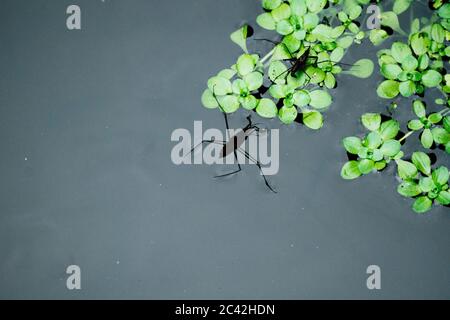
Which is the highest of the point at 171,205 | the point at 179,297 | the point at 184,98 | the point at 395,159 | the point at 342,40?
the point at 342,40

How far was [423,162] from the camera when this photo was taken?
1.51 meters

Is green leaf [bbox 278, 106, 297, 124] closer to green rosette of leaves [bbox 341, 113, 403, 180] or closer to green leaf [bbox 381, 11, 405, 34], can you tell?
green rosette of leaves [bbox 341, 113, 403, 180]

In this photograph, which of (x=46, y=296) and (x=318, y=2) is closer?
(x=318, y=2)

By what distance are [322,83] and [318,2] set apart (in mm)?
277

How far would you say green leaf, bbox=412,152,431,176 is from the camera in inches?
59.5

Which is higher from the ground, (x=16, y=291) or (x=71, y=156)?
(x=71, y=156)

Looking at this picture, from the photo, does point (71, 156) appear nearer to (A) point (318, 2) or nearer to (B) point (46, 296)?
(B) point (46, 296)

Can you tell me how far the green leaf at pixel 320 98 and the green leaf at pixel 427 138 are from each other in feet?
1.17

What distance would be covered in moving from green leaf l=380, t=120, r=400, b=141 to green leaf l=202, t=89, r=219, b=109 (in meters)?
0.59

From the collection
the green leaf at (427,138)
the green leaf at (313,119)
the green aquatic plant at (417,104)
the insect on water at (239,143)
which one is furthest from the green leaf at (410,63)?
the insect on water at (239,143)

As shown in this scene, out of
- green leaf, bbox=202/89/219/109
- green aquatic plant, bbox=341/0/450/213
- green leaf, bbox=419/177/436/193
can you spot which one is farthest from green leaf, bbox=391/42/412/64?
green leaf, bbox=202/89/219/109

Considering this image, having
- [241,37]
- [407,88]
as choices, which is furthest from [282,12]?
[407,88]

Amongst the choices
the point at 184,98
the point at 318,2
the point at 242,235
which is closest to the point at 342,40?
the point at 318,2

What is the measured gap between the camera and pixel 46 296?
158 cm
